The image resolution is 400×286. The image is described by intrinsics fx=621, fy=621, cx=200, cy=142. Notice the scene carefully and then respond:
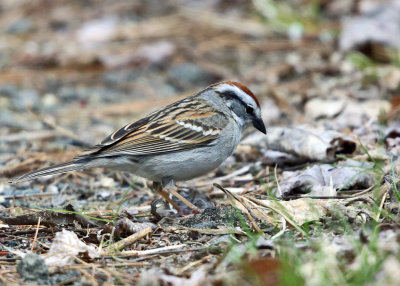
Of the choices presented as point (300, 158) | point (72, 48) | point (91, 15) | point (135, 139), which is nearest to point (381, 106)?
point (300, 158)

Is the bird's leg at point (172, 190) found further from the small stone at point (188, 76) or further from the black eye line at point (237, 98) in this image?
the small stone at point (188, 76)

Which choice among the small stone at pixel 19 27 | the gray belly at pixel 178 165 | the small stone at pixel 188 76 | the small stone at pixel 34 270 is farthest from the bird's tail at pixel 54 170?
the small stone at pixel 19 27

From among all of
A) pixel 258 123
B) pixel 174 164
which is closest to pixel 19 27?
pixel 258 123

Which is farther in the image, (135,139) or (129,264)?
(135,139)

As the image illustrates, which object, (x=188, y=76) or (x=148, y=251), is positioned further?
(x=188, y=76)

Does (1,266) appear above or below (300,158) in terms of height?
above

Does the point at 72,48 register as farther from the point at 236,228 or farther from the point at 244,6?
the point at 236,228

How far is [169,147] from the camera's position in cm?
454

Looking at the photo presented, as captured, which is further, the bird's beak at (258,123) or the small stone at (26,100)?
the small stone at (26,100)

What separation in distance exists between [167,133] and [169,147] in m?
0.14

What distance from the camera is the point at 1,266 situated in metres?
3.18

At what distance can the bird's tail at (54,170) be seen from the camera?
4.07 metres

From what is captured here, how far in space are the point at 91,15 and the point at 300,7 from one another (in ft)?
11.4

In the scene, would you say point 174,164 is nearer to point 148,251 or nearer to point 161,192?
point 161,192
